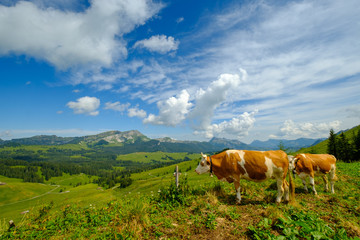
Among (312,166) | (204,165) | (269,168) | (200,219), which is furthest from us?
(312,166)

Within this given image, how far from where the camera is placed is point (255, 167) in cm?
924

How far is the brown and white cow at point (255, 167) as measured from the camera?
9.12m

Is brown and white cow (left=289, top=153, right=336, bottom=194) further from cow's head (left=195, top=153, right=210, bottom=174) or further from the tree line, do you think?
the tree line

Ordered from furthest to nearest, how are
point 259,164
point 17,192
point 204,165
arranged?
point 17,192 < point 204,165 < point 259,164

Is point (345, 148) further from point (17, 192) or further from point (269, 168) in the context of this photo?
point (17, 192)

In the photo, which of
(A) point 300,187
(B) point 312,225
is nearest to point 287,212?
(B) point 312,225

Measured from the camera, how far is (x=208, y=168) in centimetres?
1068

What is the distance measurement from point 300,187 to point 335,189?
2410mm

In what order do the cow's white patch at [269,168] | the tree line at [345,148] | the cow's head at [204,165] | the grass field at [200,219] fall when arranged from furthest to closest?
the tree line at [345,148] < the cow's head at [204,165] < the cow's white patch at [269,168] < the grass field at [200,219]

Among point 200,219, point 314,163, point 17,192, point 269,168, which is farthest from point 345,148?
point 17,192

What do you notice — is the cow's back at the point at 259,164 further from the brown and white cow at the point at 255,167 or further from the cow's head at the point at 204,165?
the cow's head at the point at 204,165

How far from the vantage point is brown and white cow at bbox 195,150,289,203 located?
912 centimetres

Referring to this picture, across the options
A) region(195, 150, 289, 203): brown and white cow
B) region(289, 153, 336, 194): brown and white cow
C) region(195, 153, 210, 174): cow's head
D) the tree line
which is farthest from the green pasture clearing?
the tree line

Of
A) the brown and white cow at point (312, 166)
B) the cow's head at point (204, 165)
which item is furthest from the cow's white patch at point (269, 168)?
the brown and white cow at point (312, 166)
